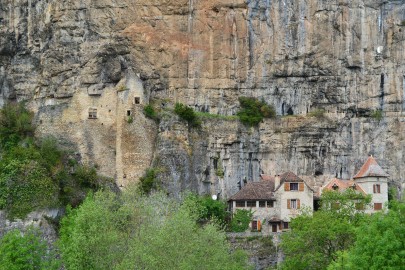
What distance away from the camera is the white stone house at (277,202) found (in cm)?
8088

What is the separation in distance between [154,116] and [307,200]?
1477 cm

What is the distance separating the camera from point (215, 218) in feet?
254

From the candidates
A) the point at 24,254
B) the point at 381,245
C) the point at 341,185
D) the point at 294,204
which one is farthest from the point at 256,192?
the point at 381,245

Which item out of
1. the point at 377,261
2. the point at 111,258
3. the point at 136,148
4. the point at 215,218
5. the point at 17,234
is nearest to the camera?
the point at 377,261

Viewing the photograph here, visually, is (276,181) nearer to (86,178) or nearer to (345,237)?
(86,178)

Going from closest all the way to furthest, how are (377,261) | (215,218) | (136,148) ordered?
(377,261) < (215,218) < (136,148)

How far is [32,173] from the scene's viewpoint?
7738 cm

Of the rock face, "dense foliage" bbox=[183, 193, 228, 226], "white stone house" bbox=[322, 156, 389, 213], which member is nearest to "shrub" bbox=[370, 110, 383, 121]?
the rock face

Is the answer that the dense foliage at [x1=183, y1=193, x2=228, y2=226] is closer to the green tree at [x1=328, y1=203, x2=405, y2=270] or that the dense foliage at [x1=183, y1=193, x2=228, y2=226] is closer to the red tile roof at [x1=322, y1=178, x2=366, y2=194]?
the red tile roof at [x1=322, y1=178, x2=366, y2=194]

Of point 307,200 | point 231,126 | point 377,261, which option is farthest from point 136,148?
point 377,261

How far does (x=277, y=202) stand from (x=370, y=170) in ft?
29.0

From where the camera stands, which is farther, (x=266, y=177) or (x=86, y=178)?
(x=266, y=177)

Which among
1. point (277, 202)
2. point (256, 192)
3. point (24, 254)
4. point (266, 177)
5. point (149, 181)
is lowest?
point (24, 254)

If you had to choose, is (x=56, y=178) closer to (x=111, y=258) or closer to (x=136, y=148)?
(x=136, y=148)
